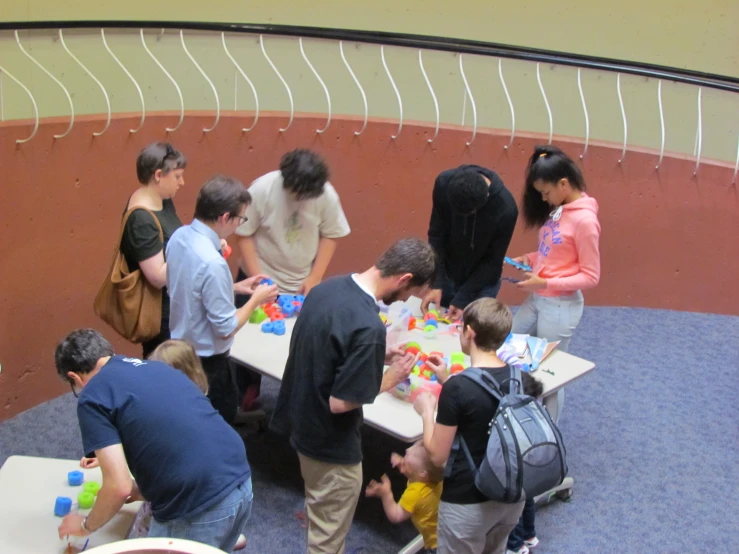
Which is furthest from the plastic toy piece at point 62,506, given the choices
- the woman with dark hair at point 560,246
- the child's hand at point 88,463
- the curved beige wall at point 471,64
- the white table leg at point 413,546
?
the curved beige wall at point 471,64

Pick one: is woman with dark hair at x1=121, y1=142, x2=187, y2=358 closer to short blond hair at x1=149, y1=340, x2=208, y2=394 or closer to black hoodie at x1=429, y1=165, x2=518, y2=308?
short blond hair at x1=149, y1=340, x2=208, y2=394

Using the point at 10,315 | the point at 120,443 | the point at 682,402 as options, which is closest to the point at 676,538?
the point at 682,402

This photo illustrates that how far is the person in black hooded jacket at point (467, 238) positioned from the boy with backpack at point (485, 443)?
1.11 metres

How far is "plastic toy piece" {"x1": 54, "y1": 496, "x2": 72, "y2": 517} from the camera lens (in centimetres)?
243

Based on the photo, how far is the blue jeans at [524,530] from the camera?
3243 mm

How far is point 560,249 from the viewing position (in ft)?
12.1

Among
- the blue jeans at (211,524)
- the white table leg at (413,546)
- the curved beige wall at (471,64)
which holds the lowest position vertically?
the white table leg at (413,546)

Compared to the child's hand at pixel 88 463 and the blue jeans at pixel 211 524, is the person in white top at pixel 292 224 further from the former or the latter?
the blue jeans at pixel 211 524

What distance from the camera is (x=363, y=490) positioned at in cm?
372

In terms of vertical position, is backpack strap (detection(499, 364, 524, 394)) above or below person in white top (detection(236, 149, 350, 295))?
below

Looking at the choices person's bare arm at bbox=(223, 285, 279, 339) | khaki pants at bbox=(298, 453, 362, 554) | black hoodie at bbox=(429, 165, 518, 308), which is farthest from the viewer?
black hoodie at bbox=(429, 165, 518, 308)

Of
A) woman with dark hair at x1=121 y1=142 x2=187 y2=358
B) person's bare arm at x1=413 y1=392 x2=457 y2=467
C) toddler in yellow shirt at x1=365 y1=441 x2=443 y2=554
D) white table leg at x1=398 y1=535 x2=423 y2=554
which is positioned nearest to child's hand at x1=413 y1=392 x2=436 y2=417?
person's bare arm at x1=413 y1=392 x2=457 y2=467

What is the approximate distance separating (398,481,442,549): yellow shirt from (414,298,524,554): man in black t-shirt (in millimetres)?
203

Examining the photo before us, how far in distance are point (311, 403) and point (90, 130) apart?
2236 mm
